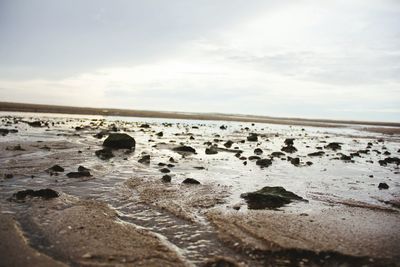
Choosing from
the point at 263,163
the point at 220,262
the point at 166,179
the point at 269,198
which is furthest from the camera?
the point at 263,163

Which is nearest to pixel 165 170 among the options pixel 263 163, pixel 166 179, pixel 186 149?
pixel 166 179

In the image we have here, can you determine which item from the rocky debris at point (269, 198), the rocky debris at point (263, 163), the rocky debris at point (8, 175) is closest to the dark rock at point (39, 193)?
the rocky debris at point (8, 175)

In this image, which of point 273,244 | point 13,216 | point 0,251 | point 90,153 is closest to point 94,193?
point 13,216

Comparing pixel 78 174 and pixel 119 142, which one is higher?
pixel 119 142

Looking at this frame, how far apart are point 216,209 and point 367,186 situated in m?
7.36

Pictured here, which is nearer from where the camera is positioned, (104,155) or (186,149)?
(104,155)

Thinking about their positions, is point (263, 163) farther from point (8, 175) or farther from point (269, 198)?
point (8, 175)

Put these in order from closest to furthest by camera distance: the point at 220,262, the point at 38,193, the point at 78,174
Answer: the point at 220,262 → the point at 38,193 → the point at 78,174

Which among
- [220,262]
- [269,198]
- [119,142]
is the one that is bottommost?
[220,262]

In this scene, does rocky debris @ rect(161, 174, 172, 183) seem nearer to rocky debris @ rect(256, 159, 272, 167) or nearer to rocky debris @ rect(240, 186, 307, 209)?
rocky debris @ rect(240, 186, 307, 209)

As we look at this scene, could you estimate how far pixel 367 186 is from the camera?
1380 cm

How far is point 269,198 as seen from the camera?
10.7m

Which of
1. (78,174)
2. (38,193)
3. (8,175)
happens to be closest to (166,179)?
(78,174)

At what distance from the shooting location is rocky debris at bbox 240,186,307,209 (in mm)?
10320
